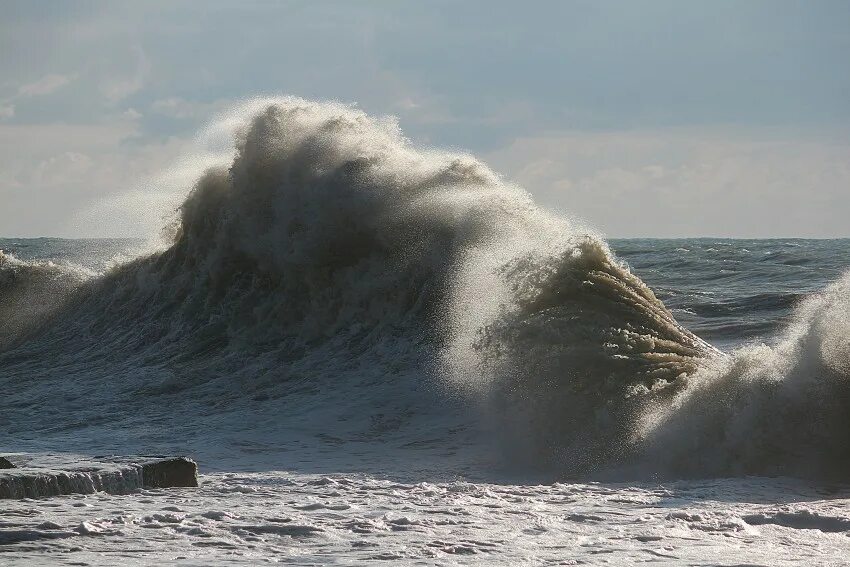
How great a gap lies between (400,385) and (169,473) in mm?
4298

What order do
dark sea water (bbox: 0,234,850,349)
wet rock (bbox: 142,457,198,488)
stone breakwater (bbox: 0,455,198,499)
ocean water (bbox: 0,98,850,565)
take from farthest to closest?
1. dark sea water (bbox: 0,234,850,349)
2. wet rock (bbox: 142,457,198,488)
3. stone breakwater (bbox: 0,455,198,499)
4. ocean water (bbox: 0,98,850,565)

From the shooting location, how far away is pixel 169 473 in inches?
301

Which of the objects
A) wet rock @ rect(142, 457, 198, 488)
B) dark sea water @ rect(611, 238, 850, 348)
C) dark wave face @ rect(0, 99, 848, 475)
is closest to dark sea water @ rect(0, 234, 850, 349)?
dark sea water @ rect(611, 238, 850, 348)

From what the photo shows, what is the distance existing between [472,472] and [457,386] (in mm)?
2226

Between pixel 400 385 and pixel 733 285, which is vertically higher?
pixel 733 285

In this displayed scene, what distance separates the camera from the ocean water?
6387mm

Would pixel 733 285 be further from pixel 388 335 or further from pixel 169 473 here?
pixel 169 473

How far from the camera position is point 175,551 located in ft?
19.0

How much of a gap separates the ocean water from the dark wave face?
0.11 feet

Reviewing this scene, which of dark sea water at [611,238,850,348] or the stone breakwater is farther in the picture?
dark sea water at [611,238,850,348]

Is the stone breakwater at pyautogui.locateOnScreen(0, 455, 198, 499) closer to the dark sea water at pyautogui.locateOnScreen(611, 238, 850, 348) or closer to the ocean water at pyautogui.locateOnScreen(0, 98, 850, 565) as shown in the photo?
the ocean water at pyautogui.locateOnScreen(0, 98, 850, 565)

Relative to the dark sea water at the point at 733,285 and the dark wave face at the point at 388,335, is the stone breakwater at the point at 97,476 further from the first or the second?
the dark sea water at the point at 733,285

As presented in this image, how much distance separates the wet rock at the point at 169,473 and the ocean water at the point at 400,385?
17 centimetres

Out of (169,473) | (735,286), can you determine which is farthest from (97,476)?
(735,286)
